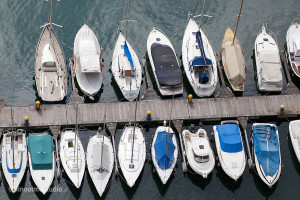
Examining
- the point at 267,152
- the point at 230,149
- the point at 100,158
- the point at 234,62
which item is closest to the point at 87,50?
the point at 100,158


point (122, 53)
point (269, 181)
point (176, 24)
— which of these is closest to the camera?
point (269, 181)

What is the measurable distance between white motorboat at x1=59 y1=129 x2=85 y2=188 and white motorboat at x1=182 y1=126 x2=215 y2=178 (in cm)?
1274

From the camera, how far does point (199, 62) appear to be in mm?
88625

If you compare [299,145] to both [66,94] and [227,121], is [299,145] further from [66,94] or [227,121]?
[66,94]

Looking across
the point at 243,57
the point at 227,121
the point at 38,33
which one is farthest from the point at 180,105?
the point at 38,33

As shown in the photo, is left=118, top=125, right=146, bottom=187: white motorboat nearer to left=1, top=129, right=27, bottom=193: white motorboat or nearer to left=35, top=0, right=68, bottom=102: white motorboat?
left=35, top=0, right=68, bottom=102: white motorboat

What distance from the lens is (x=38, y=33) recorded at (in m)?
95.9

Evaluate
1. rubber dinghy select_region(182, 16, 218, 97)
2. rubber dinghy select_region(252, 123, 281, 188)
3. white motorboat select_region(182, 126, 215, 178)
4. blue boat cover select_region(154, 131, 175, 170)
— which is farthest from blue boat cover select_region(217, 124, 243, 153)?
rubber dinghy select_region(182, 16, 218, 97)

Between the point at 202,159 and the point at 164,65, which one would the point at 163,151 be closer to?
the point at 202,159

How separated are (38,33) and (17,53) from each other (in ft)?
15.3

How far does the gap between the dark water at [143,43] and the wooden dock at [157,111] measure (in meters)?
1.87

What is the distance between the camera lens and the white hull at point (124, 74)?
8669 centimetres

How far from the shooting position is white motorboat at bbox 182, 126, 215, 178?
78.6 metres

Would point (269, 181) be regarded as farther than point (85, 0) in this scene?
No
